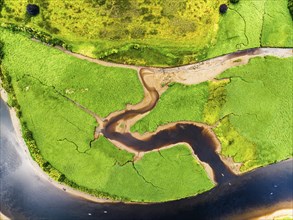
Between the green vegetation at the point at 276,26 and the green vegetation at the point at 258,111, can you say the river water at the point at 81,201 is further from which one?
the green vegetation at the point at 276,26

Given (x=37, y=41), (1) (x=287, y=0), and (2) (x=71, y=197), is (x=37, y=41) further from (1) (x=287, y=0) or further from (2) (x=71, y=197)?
(1) (x=287, y=0)

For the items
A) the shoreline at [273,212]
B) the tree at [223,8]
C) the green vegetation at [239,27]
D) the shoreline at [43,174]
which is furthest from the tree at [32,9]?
the shoreline at [273,212]

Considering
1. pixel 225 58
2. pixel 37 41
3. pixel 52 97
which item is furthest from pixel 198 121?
pixel 37 41

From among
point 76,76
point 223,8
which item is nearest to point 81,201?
point 76,76

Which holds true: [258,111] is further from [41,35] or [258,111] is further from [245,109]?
[41,35]

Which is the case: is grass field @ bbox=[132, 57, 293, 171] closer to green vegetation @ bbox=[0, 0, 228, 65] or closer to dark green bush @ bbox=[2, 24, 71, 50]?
green vegetation @ bbox=[0, 0, 228, 65]

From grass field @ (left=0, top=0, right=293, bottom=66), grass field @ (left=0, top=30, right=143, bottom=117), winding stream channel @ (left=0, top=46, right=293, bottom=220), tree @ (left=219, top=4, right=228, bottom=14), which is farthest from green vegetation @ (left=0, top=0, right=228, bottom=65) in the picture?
tree @ (left=219, top=4, right=228, bottom=14)
